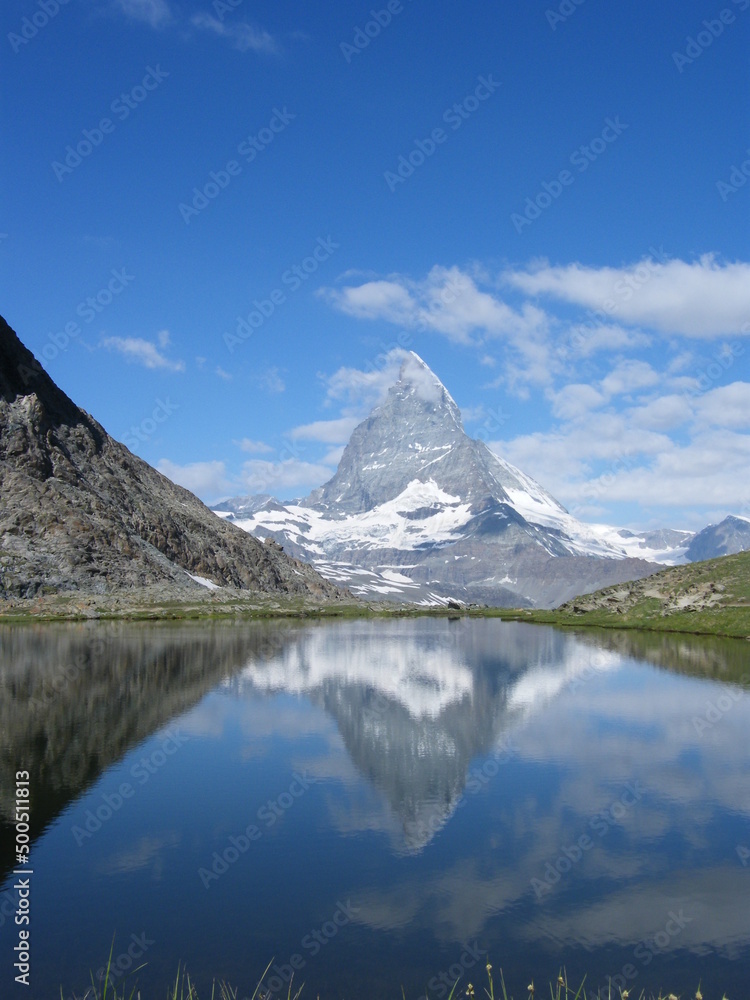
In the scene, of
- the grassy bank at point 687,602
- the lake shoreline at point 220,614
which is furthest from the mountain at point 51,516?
the grassy bank at point 687,602

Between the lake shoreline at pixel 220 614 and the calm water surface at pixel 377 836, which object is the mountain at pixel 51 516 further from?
the calm water surface at pixel 377 836

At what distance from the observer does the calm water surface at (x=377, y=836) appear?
712 inches

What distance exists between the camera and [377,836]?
1030 inches

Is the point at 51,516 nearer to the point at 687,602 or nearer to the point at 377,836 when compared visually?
the point at 687,602

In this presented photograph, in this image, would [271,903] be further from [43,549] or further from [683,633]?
[43,549]

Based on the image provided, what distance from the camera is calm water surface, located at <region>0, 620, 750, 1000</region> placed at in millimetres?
18078

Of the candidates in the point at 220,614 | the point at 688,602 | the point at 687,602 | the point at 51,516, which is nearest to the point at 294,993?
the point at 688,602

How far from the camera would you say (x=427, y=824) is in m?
27.6

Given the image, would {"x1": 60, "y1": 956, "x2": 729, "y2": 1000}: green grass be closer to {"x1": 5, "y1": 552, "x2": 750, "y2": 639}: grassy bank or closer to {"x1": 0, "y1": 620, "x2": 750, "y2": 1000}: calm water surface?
{"x1": 0, "y1": 620, "x2": 750, "y2": 1000}: calm water surface

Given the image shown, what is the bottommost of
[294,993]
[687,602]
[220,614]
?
[294,993]

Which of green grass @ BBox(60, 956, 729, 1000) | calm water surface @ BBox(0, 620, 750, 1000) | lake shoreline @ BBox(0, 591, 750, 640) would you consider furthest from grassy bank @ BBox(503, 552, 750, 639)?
green grass @ BBox(60, 956, 729, 1000)

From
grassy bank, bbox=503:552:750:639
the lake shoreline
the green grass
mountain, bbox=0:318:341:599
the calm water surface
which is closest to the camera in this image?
the green grass

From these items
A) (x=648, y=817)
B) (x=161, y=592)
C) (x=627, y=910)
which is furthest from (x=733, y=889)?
(x=161, y=592)

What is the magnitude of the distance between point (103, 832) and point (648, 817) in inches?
751
